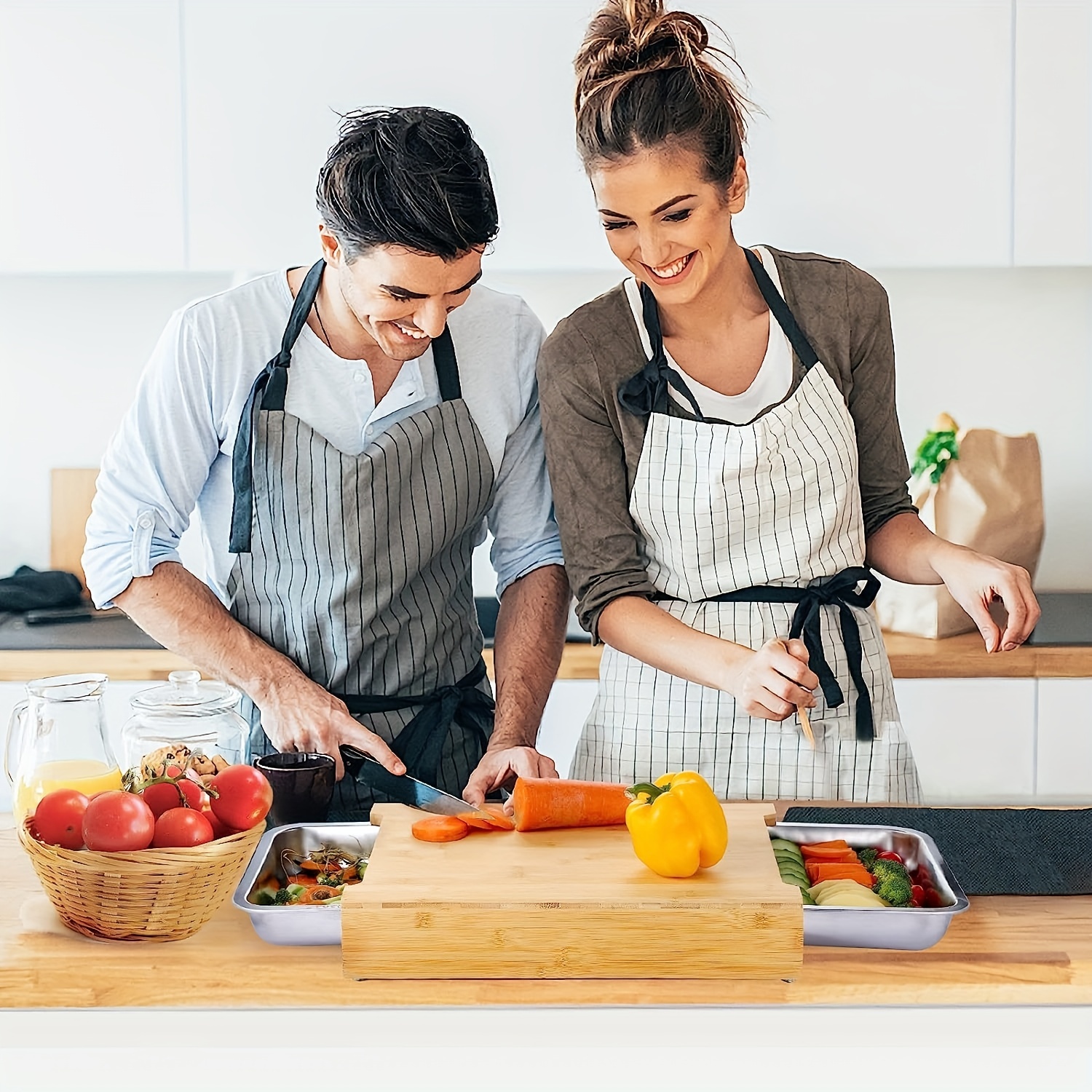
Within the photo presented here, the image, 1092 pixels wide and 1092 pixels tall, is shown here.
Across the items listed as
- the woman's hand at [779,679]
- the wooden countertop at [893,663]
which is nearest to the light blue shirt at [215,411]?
the woman's hand at [779,679]

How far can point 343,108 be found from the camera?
269 cm

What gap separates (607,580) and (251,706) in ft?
1.57

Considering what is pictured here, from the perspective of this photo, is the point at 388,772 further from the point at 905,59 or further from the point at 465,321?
the point at 905,59

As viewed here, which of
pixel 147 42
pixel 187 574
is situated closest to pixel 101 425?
pixel 147 42

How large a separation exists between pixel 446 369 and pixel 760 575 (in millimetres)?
471

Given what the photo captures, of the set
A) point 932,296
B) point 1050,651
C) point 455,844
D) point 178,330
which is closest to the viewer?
point 455,844

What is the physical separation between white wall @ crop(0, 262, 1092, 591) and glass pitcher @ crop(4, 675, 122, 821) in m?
1.99

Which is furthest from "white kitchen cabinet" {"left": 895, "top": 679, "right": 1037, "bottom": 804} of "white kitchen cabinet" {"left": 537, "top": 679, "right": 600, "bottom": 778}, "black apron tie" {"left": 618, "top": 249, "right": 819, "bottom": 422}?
"black apron tie" {"left": 618, "top": 249, "right": 819, "bottom": 422}

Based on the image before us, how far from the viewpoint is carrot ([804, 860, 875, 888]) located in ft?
4.07

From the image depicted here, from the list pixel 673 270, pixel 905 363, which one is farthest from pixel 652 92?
pixel 905 363

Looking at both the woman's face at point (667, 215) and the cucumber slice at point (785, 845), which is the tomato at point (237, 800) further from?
the woman's face at point (667, 215)

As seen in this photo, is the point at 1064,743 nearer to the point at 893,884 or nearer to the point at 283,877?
the point at 893,884

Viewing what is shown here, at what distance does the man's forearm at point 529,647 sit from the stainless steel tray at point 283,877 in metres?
0.33

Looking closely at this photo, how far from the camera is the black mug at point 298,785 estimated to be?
4.48ft
